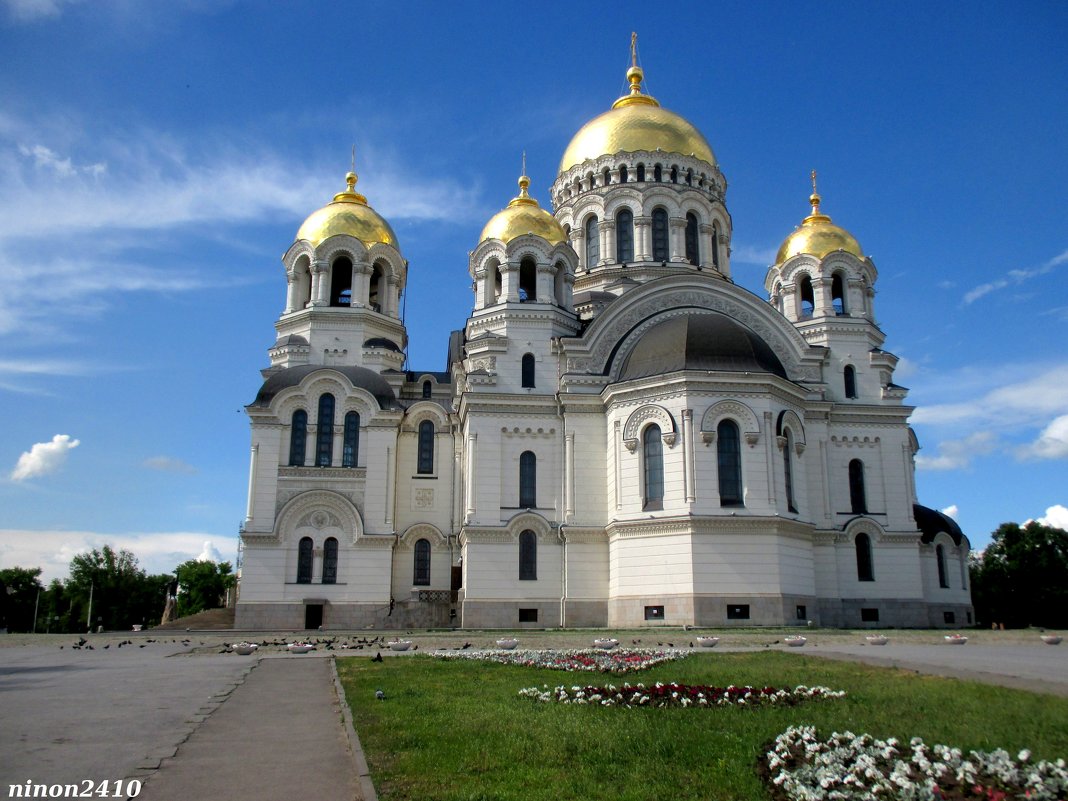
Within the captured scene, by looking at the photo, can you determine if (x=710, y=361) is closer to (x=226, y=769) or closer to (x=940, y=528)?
(x=940, y=528)

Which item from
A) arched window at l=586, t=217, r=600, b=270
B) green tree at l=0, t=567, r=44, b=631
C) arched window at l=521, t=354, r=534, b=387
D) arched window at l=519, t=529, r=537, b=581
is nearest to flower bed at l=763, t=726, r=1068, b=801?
arched window at l=519, t=529, r=537, b=581

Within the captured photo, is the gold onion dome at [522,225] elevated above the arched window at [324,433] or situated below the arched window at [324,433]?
above

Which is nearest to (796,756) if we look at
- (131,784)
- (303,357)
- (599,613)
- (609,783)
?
(609,783)

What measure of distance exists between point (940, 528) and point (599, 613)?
1485 cm

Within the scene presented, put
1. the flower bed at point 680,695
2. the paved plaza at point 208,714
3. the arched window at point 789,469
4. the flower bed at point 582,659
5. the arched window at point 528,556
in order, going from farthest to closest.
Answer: the arched window at point 528,556, the arched window at point 789,469, the flower bed at point 582,659, the flower bed at point 680,695, the paved plaza at point 208,714

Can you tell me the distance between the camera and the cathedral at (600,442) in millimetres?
30375

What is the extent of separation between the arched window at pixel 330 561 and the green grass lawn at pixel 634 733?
22.8 m

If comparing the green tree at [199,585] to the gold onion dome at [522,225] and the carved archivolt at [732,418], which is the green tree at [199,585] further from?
the carved archivolt at [732,418]

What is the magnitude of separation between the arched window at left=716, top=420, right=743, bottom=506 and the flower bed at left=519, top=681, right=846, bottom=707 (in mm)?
19802

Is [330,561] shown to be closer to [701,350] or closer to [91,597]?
[701,350]

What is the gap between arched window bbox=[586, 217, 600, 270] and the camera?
131 ft

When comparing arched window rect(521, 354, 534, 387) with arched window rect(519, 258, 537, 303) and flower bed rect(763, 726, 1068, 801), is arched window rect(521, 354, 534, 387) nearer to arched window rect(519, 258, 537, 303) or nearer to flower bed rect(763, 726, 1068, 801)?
arched window rect(519, 258, 537, 303)

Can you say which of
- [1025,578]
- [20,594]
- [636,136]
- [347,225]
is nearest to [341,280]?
[347,225]

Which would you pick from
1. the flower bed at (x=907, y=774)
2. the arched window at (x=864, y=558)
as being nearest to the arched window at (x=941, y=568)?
the arched window at (x=864, y=558)
